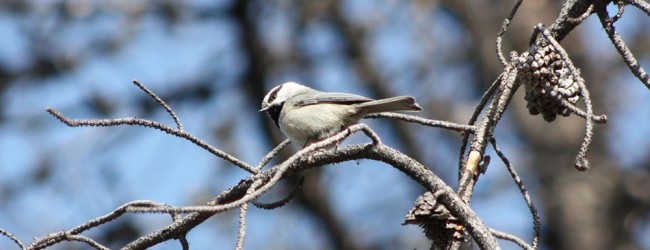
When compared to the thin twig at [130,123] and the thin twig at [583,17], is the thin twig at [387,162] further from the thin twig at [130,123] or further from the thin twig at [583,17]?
the thin twig at [583,17]

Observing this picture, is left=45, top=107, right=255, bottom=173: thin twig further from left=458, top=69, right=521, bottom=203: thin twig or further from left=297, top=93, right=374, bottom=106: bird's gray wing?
left=297, top=93, right=374, bottom=106: bird's gray wing

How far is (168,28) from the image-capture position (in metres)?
9.00

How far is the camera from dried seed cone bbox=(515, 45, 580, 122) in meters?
2.29

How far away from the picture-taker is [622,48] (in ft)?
6.78

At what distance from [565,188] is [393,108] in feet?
20.7

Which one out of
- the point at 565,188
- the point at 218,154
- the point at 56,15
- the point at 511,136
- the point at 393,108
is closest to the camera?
the point at 218,154

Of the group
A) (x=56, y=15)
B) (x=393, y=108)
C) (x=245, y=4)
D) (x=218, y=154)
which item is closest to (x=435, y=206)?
(x=218, y=154)

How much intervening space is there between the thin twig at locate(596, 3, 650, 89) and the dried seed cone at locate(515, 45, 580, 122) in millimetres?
161

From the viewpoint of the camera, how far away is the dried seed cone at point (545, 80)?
2289 mm

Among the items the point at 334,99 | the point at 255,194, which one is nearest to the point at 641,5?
the point at 255,194

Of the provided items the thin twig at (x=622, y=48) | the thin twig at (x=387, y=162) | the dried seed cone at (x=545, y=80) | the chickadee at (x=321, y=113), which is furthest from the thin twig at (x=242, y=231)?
the chickadee at (x=321, y=113)

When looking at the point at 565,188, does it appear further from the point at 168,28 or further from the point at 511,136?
the point at 168,28

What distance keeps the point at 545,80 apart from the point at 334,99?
1.95 metres

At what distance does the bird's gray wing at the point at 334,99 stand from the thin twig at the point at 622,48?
67.7 inches
